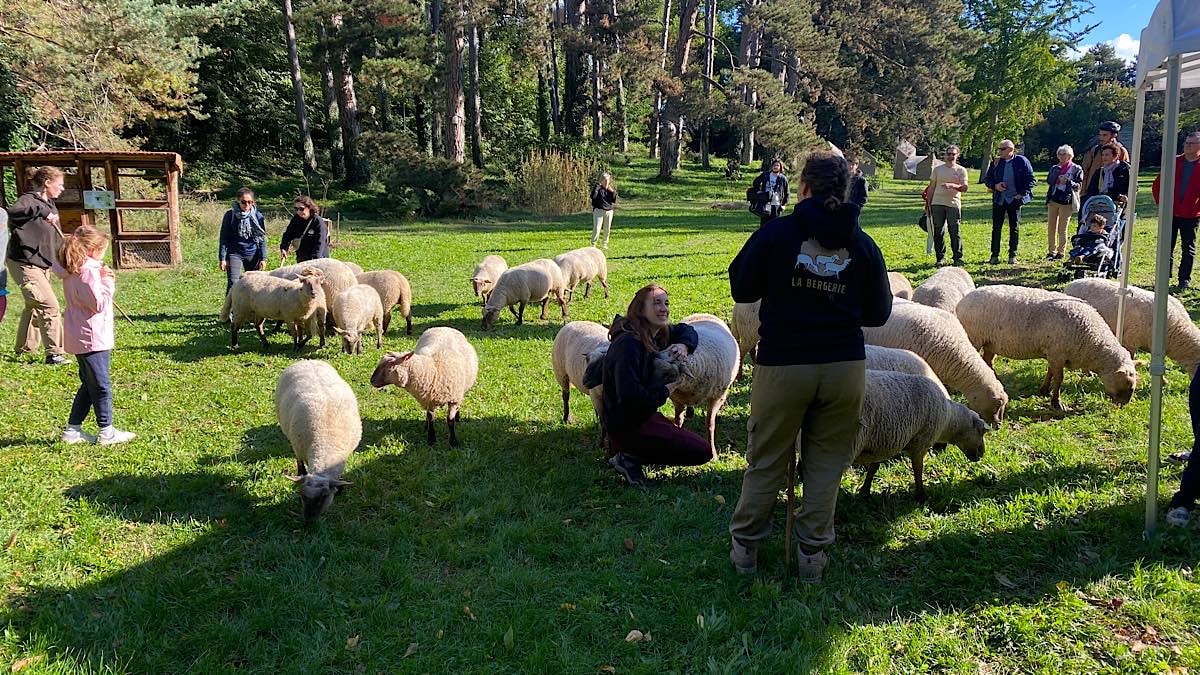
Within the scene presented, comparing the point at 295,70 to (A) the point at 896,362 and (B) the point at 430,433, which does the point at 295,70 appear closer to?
(B) the point at 430,433

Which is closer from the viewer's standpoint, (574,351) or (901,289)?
(574,351)

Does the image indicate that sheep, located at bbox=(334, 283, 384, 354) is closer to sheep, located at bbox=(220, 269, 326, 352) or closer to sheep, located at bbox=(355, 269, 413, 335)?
sheep, located at bbox=(220, 269, 326, 352)

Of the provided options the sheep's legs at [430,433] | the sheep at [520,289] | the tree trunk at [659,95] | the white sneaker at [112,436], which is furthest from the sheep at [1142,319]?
the tree trunk at [659,95]

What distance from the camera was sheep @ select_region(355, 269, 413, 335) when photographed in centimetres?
1026

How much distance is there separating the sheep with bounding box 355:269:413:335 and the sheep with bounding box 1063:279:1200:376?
833 cm

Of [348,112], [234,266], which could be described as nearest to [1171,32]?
[234,266]

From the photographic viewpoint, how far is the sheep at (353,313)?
910cm

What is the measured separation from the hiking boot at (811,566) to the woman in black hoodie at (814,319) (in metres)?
0.31

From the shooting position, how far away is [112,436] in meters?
6.19

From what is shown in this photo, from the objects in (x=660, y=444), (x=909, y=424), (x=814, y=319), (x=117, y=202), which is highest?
(x=117, y=202)

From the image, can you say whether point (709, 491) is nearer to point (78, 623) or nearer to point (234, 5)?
point (78, 623)

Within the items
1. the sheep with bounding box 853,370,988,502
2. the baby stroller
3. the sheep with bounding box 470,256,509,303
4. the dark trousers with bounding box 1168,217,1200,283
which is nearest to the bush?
the sheep with bounding box 470,256,509,303

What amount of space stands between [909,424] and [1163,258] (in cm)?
170

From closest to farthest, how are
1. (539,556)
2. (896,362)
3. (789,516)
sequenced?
(789,516), (539,556), (896,362)
